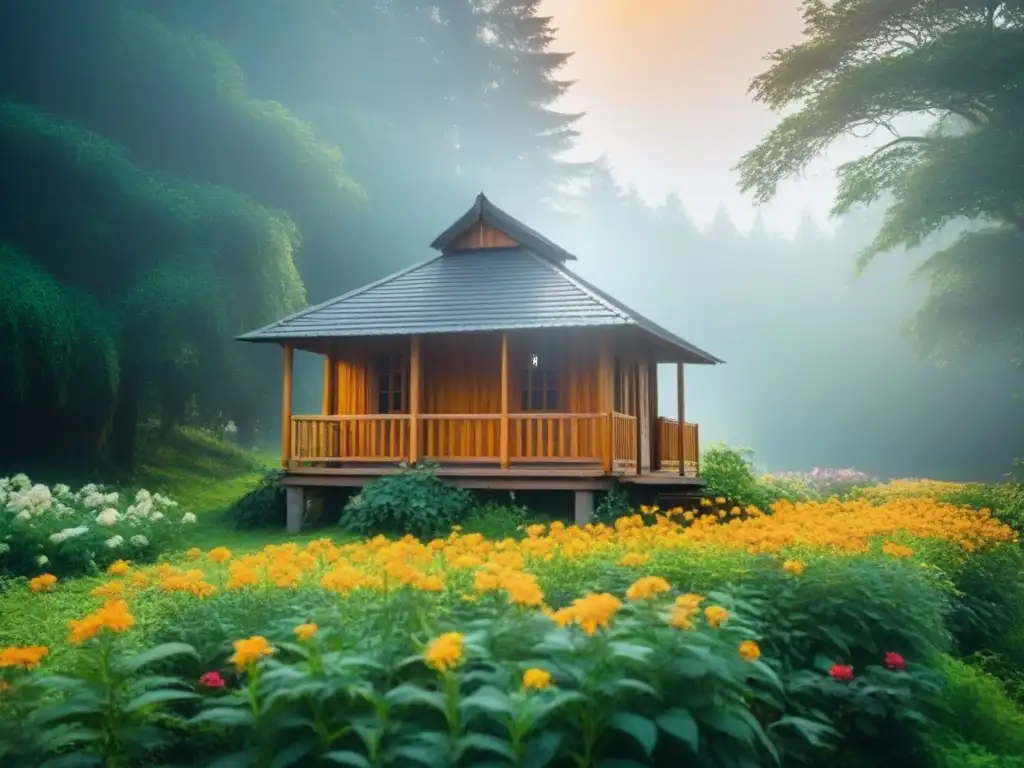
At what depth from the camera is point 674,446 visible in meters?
18.8

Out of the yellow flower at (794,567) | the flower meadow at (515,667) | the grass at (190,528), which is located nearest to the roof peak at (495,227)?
the grass at (190,528)

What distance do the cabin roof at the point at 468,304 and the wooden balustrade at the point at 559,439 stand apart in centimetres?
158

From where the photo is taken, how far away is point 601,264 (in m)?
63.4

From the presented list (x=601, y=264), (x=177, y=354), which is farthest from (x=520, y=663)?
(x=601, y=264)

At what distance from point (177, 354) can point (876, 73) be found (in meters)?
15.9

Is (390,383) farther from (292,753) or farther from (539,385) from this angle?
(292,753)

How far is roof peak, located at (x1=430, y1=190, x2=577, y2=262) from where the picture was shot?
16.4 m

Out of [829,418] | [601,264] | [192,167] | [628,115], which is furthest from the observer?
[601,264]

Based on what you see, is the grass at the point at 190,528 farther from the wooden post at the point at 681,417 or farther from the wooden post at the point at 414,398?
the wooden post at the point at 681,417

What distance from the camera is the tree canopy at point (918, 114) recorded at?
1836cm

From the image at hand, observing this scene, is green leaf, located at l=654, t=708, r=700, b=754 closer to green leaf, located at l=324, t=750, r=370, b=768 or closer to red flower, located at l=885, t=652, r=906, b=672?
green leaf, located at l=324, t=750, r=370, b=768

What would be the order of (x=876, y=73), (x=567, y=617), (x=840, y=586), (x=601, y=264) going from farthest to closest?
1. (x=601, y=264)
2. (x=876, y=73)
3. (x=840, y=586)
4. (x=567, y=617)

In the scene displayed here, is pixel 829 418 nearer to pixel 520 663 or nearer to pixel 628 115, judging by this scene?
pixel 628 115

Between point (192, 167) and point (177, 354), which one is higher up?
point (192, 167)
